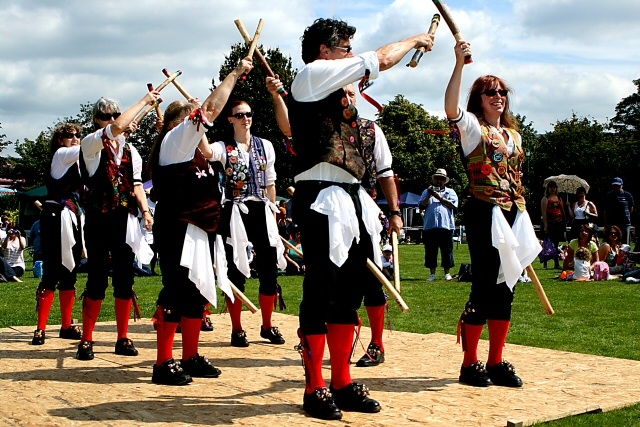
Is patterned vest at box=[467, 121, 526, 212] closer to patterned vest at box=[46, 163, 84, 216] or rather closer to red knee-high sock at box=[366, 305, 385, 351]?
red knee-high sock at box=[366, 305, 385, 351]

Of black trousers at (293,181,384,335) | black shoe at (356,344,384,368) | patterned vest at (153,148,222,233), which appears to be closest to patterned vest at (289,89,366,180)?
black trousers at (293,181,384,335)

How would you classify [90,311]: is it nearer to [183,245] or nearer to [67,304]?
[67,304]

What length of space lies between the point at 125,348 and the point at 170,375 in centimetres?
131

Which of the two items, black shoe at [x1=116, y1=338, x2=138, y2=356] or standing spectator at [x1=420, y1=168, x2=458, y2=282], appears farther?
standing spectator at [x1=420, y1=168, x2=458, y2=282]

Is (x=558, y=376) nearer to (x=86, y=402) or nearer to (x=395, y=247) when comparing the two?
(x=395, y=247)

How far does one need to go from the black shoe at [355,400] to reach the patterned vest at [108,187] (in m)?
2.54

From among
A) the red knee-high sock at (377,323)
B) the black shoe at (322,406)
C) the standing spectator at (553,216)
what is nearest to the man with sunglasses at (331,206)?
the black shoe at (322,406)

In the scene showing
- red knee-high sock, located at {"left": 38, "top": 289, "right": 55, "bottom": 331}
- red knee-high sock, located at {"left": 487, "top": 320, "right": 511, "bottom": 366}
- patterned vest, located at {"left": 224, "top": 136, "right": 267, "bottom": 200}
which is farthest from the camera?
red knee-high sock, located at {"left": 38, "top": 289, "right": 55, "bottom": 331}

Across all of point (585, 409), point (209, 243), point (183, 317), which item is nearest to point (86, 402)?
point (183, 317)

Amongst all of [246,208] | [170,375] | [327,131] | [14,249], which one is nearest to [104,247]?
[246,208]

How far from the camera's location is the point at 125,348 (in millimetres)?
6152

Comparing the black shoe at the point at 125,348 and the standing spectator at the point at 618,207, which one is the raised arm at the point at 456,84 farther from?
the standing spectator at the point at 618,207

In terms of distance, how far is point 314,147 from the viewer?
14.0ft

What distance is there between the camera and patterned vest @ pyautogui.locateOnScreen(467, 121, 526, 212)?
16.4 feet
